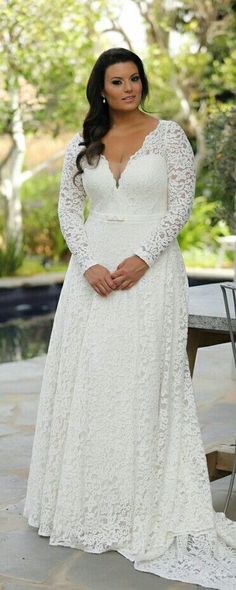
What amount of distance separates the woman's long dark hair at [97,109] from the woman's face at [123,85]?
2cm

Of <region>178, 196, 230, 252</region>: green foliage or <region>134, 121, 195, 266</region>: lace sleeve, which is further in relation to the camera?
<region>178, 196, 230, 252</region>: green foliage

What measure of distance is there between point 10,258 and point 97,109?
8596 mm

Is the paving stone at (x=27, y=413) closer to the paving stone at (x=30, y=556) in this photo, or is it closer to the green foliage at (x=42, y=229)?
the paving stone at (x=30, y=556)

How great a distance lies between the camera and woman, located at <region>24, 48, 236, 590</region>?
3.46 m

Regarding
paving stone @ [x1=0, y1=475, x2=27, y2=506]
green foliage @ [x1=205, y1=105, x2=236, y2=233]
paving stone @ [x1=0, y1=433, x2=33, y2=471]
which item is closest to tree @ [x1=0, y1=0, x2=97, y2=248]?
green foliage @ [x1=205, y1=105, x2=236, y2=233]

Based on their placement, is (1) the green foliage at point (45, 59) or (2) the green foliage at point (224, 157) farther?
(1) the green foliage at point (45, 59)

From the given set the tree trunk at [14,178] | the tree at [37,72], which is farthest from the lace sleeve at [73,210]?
the tree trunk at [14,178]

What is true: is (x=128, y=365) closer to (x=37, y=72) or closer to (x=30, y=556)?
(x=30, y=556)

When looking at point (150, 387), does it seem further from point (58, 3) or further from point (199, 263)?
point (199, 263)

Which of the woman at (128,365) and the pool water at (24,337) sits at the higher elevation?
the woman at (128,365)

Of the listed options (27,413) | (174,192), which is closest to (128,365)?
(174,192)

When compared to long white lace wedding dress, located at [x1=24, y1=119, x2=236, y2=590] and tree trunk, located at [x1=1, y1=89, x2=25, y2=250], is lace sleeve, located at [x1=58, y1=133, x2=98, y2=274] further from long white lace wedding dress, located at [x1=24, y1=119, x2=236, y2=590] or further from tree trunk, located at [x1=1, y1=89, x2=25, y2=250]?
tree trunk, located at [x1=1, y1=89, x2=25, y2=250]

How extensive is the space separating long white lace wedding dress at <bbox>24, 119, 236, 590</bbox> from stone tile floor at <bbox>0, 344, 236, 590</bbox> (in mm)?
96

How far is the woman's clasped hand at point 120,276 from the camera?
3.48 m
